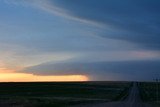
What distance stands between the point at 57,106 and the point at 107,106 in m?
7.34

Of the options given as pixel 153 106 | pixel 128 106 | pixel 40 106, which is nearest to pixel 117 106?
pixel 128 106

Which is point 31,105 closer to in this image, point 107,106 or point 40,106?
point 40,106

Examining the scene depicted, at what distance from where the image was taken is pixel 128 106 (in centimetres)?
5556

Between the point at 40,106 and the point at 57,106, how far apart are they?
2.31 m

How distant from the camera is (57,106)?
60344 millimetres

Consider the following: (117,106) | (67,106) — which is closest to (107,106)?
(117,106)

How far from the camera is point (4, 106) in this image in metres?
56.6

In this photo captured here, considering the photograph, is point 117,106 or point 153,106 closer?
point 117,106

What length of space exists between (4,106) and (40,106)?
188 inches

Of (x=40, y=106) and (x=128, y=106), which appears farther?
(x=40, y=106)

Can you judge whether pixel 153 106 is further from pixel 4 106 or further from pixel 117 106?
pixel 4 106

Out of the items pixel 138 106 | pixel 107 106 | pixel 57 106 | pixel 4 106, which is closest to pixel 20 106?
pixel 4 106

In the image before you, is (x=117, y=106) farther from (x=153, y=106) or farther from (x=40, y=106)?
(x=40, y=106)

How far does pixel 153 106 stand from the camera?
59281mm
